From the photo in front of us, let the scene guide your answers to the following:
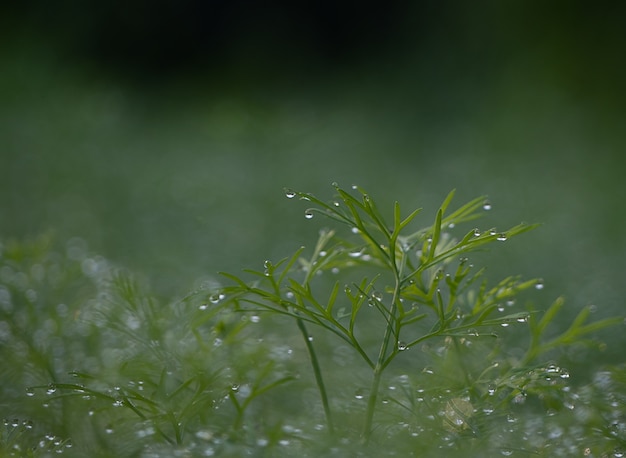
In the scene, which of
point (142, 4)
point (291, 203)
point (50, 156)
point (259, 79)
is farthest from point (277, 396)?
point (142, 4)

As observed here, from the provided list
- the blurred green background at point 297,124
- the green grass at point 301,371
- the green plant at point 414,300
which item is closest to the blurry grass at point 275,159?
the blurred green background at point 297,124

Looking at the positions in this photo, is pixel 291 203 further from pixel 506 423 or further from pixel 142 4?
pixel 142 4

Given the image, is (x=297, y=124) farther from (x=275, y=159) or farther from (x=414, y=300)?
(x=414, y=300)

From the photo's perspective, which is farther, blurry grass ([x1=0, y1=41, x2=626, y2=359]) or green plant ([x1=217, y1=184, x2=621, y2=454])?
blurry grass ([x1=0, y1=41, x2=626, y2=359])

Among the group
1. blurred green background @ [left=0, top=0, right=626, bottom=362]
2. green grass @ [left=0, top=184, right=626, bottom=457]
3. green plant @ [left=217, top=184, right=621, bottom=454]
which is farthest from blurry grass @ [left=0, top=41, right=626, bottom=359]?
green plant @ [left=217, top=184, right=621, bottom=454]

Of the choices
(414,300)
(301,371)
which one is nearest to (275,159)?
(301,371)

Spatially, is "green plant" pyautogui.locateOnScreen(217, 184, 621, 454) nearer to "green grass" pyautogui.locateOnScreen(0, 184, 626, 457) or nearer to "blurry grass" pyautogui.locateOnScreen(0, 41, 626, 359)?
"green grass" pyautogui.locateOnScreen(0, 184, 626, 457)
